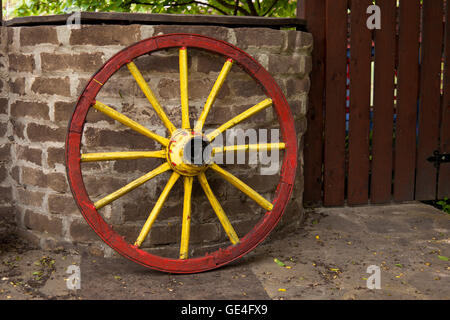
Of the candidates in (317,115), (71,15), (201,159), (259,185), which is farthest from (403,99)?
(71,15)

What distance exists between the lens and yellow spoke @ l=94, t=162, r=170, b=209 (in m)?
2.77

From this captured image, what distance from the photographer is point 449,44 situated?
4.10 meters

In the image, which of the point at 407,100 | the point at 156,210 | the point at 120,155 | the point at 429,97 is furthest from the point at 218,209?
the point at 429,97

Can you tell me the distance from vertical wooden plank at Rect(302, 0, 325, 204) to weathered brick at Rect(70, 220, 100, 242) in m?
A: 1.54

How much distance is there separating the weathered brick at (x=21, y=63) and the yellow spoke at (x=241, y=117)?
3.44ft

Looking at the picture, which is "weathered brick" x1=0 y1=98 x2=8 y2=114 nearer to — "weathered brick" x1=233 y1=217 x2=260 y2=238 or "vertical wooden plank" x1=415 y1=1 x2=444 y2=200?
"weathered brick" x1=233 y1=217 x2=260 y2=238

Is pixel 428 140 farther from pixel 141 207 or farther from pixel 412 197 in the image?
pixel 141 207

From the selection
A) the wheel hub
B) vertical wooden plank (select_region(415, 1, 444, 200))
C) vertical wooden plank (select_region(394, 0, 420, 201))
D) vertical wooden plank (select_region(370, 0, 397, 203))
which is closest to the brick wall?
the wheel hub

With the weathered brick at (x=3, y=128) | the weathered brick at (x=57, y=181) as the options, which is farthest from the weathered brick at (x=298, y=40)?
the weathered brick at (x=3, y=128)

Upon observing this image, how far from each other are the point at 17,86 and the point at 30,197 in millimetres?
626

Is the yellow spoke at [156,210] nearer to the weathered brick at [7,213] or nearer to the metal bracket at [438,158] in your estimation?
the weathered brick at [7,213]

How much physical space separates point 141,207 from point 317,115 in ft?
4.79

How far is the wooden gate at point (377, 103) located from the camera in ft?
12.5

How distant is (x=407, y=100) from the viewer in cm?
405
